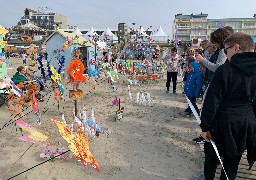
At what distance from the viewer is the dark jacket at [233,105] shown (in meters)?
2.18

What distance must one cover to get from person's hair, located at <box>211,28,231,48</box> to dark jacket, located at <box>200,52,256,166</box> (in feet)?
4.31

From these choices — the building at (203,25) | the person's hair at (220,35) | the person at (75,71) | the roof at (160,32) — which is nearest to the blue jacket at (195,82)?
the person's hair at (220,35)

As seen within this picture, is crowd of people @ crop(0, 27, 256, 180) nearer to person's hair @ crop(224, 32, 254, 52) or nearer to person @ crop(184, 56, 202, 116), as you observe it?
person's hair @ crop(224, 32, 254, 52)

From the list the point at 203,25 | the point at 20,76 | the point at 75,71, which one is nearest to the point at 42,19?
the point at 203,25

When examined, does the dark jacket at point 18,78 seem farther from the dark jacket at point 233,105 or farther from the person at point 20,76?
the dark jacket at point 233,105

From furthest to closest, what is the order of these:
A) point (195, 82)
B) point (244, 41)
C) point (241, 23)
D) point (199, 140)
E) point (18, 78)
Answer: point (241, 23) → point (18, 78) → point (195, 82) → point (199, 140) → point (244, 41)

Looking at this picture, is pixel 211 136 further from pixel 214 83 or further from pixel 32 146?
pixel 32 146

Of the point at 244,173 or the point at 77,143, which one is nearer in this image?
the point at 77,143

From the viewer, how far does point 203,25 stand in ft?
205

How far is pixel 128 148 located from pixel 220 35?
2.40 meters

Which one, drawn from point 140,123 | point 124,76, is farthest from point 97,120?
point 124,76

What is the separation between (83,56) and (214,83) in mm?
10353

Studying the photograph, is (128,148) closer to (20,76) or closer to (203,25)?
(20,76)

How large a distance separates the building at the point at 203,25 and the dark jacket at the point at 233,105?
62.4m
